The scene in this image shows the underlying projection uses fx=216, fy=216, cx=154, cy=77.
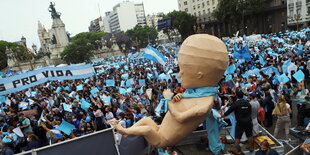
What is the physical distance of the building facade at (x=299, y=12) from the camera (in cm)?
3684

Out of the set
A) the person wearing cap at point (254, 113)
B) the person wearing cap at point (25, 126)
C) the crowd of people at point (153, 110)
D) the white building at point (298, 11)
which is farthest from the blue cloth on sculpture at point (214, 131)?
the white building at point (298, 11)

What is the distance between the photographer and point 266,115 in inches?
299

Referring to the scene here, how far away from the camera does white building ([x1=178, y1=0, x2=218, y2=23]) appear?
5958 centimetres

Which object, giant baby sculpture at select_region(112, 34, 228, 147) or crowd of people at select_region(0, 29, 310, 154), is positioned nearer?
giant baby sculpture at select_region(112, 34, 228, 147)

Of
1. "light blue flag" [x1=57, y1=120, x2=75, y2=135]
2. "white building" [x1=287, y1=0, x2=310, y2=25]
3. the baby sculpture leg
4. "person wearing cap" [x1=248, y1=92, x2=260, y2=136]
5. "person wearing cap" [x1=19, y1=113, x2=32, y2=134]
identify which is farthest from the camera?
"white building" [x1=287, y1=0, x2=310, y2=25]

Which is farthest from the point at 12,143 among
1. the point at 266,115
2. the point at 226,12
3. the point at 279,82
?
the point at 226,12

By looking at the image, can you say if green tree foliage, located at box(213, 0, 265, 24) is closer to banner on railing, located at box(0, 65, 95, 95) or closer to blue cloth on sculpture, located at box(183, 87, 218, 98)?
banner on railing, located at box(0, 65, 95, 95)

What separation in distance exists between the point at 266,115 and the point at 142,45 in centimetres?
7700

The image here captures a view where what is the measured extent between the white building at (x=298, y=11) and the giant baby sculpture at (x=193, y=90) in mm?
39711

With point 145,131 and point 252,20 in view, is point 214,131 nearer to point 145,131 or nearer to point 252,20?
point 145,131

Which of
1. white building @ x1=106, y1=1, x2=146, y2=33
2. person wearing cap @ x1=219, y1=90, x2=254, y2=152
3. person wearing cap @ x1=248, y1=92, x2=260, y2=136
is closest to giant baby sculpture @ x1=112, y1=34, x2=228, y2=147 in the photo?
person wearing cap @ x1=219, y1=90, x2=254, y2=152

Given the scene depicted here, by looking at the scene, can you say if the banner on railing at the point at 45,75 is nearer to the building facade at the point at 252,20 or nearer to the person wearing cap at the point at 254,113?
the person wearing cap at the point at 254,113

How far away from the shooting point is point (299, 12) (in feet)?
125

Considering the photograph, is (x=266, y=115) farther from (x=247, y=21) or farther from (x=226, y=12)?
(x=247, y=21)
